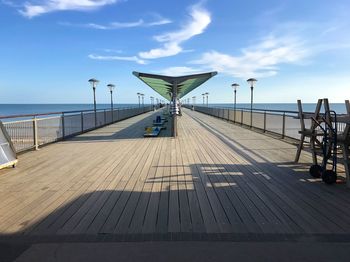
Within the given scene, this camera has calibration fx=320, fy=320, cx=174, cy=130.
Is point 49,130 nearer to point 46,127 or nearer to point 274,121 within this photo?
point 46,127

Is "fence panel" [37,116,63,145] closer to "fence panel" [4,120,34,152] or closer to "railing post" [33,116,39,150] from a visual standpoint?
"railing post" [33,116,39,150]

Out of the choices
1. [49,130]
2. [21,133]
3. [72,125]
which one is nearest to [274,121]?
[72,125]

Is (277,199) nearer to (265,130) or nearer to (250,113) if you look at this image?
(265,130)

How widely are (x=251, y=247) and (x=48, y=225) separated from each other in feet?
6.71

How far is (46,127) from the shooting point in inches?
369

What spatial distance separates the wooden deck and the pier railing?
1029 millimetres

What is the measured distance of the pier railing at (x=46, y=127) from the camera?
7.72 meters

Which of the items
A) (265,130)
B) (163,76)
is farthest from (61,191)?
(265,130)

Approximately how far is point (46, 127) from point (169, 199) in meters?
6.49

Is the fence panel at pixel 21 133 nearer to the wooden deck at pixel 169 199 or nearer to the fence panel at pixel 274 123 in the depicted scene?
the wooden deck at pixel 169 199

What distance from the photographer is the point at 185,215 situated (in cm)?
356

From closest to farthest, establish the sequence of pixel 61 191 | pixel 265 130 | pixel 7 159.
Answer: pixel 61 191 → pixel 7 159 → pixel 265 130

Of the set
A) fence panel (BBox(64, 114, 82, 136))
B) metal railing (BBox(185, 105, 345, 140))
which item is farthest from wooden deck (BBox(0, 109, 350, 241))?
fence panel (BBox(64, 114, 82, 136))

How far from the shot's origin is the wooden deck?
3158 millimetres
